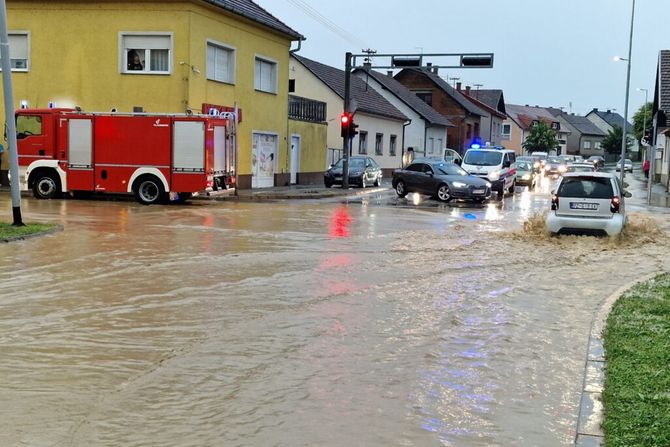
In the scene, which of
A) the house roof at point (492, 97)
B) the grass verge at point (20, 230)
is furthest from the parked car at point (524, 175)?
the house roof at point (492, 97)

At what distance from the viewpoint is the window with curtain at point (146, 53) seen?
2656 cm

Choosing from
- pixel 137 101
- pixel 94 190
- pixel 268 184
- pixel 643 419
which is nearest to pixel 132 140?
pixel 94 190

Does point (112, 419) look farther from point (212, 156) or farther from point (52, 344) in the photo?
point (212, 156)

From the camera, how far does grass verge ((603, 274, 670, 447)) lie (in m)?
4.49

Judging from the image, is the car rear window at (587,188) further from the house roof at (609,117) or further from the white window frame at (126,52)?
the house roof at (609,117)

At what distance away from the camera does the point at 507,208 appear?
24625 millimetres

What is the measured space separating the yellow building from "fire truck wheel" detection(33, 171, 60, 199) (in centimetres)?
364

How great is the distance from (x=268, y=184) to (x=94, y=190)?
394 inches

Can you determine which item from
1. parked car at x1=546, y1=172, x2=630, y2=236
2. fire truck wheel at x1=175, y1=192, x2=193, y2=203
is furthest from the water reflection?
fire truck wheel at x1=175, y1=192, x2=193, y2=203

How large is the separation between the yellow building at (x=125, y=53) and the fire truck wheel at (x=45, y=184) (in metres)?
3.64

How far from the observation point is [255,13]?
30.8m

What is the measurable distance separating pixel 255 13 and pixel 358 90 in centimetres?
2003

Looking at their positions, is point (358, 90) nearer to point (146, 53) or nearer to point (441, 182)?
point (441, 182)

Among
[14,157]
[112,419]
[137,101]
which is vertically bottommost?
[112,419]
